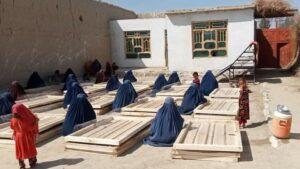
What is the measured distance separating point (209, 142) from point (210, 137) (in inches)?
14.6

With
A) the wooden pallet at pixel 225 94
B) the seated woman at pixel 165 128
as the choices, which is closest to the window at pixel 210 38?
the wooden pallet at pixel 225 94

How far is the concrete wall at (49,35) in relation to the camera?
645 inches

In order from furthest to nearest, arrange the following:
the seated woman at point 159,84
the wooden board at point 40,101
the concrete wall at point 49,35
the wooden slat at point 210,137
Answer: the concrete wall at point 49,35
the seated woman at point 159,84
the wooden board at point 40,101
the wooden slat at point 210,137

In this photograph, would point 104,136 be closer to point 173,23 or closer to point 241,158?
point 241,158

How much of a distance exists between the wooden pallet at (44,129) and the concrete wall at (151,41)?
14351 millimetres

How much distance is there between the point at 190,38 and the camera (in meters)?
19.4

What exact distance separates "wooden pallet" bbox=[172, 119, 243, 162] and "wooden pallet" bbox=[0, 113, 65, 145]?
3381 mm

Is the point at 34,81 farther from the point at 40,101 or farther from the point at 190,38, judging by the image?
the point at 190,38

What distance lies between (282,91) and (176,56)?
21.5ft

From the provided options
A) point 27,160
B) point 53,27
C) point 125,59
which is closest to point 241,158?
point 27,160

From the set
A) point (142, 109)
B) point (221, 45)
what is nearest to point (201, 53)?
point (221, 45)

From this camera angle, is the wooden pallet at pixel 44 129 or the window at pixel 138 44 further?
the window at pixel 138 44

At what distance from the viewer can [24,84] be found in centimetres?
1734

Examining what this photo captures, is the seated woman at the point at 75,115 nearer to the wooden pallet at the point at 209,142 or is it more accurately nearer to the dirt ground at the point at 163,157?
the dirt ground at the point at 163,157
